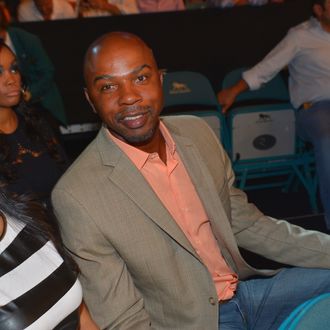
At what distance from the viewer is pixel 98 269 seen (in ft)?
5.08

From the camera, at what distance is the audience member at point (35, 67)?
3707 millimetres

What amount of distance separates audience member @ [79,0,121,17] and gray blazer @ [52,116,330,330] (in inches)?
126

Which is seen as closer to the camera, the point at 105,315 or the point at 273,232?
the point at 105,315

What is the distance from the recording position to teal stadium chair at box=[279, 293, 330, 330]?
1291 millimetres

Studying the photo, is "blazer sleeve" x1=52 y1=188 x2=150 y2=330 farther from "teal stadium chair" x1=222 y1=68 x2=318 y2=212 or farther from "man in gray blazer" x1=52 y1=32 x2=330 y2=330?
"teal stadium chair" x1=222 y1=68 x2=318 y2=212

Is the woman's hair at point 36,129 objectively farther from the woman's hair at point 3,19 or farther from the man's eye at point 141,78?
the woman's hair at point 3,19

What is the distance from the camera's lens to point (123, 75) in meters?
1.62

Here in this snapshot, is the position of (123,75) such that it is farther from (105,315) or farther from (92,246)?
(105,315)

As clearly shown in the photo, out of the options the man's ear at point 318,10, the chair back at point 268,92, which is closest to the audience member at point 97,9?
the chair back at point 268,92

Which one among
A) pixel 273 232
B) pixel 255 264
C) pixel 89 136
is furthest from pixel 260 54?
pixel 273 232

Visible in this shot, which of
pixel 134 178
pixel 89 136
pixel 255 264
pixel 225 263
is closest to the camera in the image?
pixel 134 178

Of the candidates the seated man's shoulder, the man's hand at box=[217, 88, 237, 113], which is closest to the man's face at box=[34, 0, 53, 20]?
the man's hand at box=[217, 88, 237, 113]

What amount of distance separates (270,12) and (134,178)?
3.52 meters

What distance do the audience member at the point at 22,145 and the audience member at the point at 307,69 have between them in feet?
5.58
